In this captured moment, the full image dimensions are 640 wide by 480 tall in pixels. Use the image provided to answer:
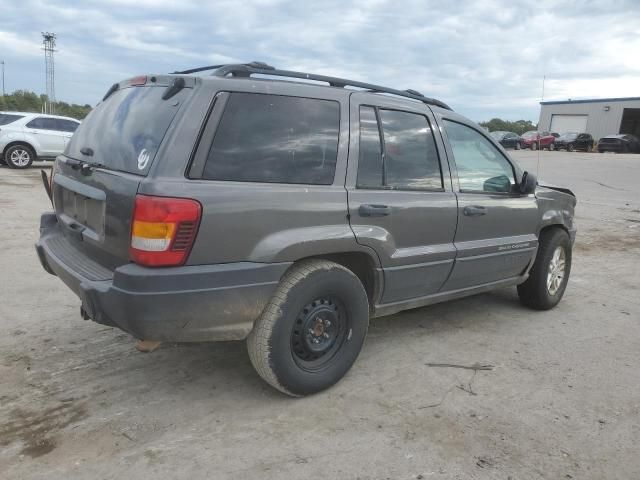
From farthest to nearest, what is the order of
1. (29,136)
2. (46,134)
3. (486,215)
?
(46,134) < (29,136) < (486,215)

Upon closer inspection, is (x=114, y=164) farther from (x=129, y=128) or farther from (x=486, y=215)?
(x=486, y=215)

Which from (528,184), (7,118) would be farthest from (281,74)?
(7,118)

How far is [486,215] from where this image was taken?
409cm

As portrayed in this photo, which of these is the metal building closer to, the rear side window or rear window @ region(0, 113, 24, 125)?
rear window @ region(0, 113, 24, 125)

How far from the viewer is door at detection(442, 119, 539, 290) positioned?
3.95 metres

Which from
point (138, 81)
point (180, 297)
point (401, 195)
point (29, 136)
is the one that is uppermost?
point (138, 81)

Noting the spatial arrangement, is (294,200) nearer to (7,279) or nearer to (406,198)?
(406,198)

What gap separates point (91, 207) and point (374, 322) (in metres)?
2.46

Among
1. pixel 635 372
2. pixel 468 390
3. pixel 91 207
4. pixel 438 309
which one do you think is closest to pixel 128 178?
pixel 91 207

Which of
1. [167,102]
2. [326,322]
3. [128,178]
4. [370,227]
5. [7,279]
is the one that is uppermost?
[167,102]

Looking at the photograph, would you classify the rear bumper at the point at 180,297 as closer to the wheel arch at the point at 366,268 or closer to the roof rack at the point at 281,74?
the wheel arch at the point at 366,268

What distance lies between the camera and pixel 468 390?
10.9ft

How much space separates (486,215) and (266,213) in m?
2.02

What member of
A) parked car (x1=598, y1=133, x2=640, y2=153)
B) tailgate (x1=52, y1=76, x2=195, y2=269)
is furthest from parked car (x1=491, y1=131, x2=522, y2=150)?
tailgate (x1=52, y1=76, x2=195, y2=269)
